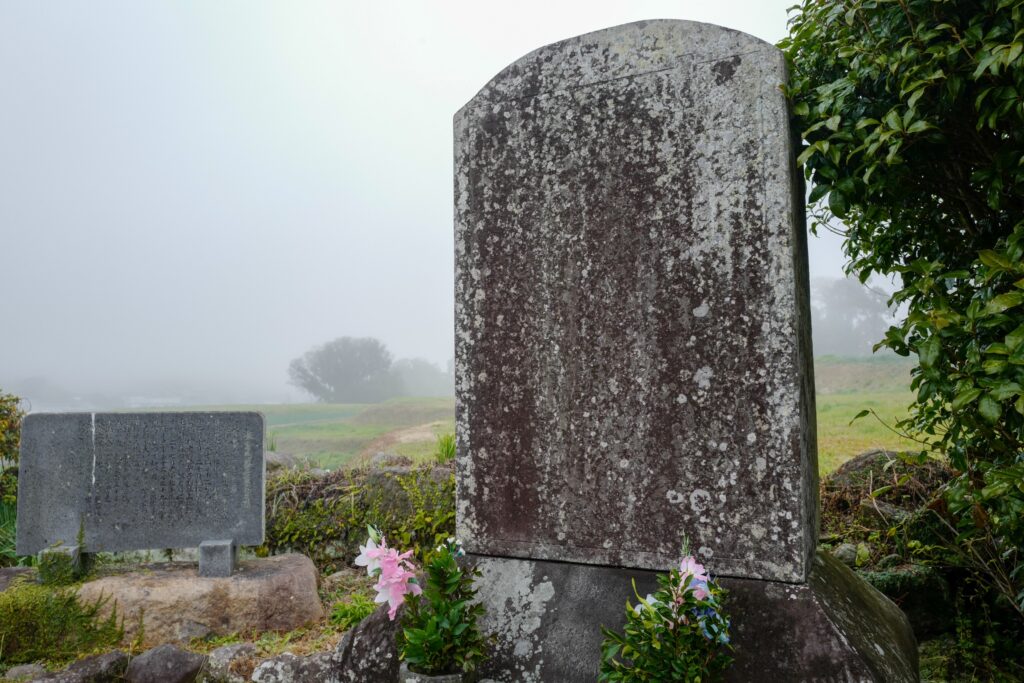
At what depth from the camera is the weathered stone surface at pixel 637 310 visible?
2.30 m

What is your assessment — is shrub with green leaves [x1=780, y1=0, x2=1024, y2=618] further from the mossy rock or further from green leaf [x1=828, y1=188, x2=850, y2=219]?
the mossy rock

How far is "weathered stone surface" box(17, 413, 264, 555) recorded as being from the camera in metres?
5.73

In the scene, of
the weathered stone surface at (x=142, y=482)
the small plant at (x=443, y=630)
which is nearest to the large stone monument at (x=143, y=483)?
the weathered stone surface at (x=142, y=482)

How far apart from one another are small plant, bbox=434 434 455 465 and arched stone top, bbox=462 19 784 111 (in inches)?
178

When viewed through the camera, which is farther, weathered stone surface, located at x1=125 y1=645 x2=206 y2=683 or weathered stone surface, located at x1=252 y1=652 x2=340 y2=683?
weathered stone surface, located at x1=125 y1=645 x2=206 y2=683

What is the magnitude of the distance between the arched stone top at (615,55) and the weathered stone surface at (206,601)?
420 centimetres

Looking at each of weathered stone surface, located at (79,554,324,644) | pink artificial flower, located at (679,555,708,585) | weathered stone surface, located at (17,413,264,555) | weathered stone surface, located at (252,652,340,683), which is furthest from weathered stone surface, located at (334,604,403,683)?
weathered stone surface, located at (17,413,264,555)

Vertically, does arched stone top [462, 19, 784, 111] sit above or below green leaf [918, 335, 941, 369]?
above

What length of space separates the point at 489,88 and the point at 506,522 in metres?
1.75

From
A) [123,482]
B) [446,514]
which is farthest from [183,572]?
[446,514]

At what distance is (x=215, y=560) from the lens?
5.48 m

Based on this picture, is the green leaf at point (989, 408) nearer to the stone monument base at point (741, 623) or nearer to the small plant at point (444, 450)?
the stone monument base at point (741, 623)

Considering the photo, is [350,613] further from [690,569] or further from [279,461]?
[690,569]

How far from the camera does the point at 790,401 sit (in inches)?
88.5
